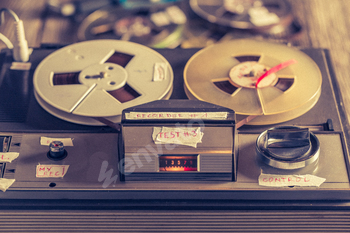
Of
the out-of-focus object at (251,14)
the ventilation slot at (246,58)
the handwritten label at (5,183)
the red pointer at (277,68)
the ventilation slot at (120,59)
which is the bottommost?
the handwritten label at (5,183)

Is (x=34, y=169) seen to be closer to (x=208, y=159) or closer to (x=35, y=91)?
(x=35, y=91)

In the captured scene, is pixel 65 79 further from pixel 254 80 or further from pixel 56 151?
pixel 254 80

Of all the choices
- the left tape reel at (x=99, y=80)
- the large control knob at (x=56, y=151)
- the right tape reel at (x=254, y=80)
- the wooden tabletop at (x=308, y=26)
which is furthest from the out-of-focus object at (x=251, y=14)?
the large control knob at (x=56, y=151)

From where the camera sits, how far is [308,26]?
10.5ft

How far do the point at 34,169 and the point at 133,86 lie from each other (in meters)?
0.46

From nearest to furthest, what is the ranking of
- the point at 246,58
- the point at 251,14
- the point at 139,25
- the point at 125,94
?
the point at 125,94 → the point at 246,58 → the point at 251,14 → the point at 139,25

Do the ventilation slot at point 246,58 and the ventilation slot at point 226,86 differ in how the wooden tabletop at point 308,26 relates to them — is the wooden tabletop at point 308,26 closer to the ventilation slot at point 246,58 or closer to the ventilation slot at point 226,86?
the ventilation slot at point 246,58

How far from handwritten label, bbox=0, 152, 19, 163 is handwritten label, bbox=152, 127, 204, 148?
44cm

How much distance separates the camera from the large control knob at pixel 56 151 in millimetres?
1392

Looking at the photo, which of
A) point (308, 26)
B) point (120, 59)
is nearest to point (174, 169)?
point (120, 59)

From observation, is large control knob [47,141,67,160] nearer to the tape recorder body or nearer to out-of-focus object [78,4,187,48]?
the tape recorder body

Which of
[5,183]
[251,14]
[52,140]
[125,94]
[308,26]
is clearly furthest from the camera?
[308,26]

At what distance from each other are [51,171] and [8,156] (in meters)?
0.15

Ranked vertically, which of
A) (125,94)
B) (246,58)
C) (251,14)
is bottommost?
(125,94)
